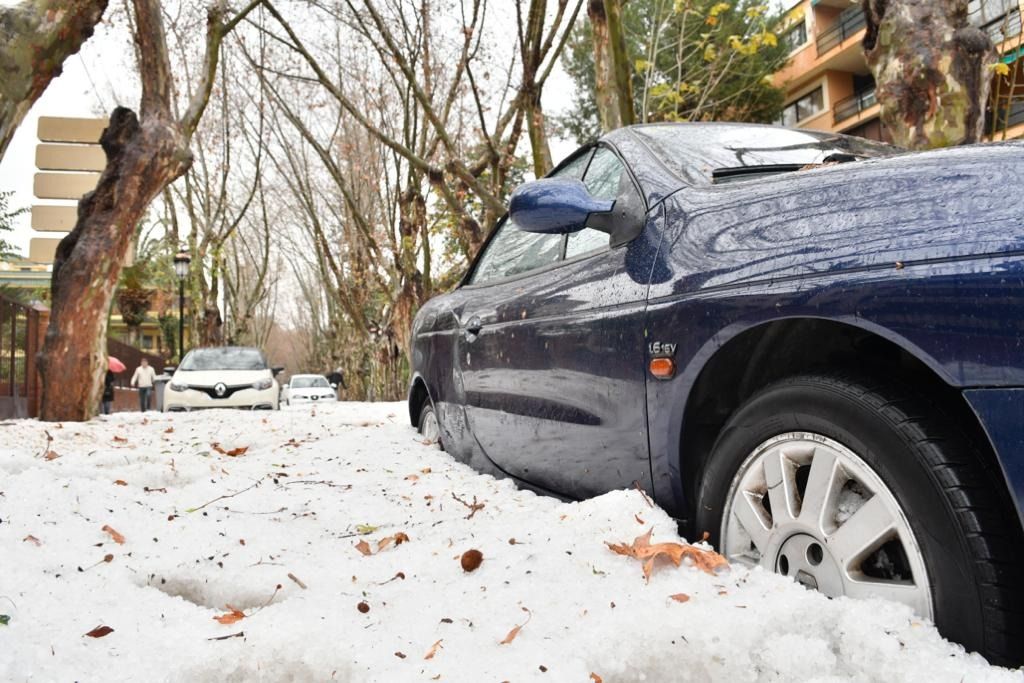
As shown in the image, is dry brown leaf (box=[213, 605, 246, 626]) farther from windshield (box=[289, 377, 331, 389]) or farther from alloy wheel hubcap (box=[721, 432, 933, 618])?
windshield (box=[289, 377, 331, 389])

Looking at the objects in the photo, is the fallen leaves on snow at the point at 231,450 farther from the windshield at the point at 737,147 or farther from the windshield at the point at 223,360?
the windshield at the point at 223,360

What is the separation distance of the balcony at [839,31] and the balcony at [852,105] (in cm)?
198

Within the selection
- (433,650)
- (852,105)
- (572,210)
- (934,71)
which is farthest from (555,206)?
(852,105)

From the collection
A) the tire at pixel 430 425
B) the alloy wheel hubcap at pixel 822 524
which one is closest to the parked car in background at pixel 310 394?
the tire at pixel 430 425

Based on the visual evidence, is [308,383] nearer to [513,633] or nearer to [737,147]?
[737,147]

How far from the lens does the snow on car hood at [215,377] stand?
12688 millimetres

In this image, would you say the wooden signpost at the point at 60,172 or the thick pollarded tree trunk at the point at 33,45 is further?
the wooden signpost at the point at 60,172

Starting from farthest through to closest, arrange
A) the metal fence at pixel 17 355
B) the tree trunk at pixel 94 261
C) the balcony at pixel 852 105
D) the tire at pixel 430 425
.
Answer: the balcony at pixel 852 105 < the metal fence at pixel 17 355 < the tree trunk at pixel 94 261 < the tire at pixel 430 425

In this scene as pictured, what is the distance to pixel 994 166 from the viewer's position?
5.03ft

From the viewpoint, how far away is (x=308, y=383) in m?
25.6

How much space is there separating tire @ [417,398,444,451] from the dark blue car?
4.66 feet

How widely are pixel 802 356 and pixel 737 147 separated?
1037mm

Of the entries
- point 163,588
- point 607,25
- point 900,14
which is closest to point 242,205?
point 607,25

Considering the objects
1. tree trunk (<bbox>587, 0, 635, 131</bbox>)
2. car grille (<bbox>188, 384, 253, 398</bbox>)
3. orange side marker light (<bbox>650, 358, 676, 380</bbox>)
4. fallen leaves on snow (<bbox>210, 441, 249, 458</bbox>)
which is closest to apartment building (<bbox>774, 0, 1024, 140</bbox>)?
tree trunk (<bbox>587, 0, 635, 131</bbox>)
